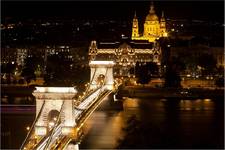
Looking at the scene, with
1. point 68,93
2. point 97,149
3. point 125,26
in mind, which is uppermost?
point 125,26

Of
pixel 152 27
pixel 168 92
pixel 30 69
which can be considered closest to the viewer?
pixel 168 92

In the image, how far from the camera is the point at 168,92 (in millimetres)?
21438

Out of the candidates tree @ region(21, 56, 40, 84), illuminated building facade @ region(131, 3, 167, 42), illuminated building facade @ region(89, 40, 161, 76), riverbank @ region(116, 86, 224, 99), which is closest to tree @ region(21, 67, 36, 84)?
tree @ region(21, 56, 40, 84)

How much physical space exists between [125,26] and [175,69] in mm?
17268

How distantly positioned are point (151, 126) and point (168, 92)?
8414mm

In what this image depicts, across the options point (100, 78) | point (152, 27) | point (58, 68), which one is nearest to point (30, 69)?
point (58, 68)

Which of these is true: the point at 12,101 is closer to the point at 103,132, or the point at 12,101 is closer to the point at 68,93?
the point at 103,132

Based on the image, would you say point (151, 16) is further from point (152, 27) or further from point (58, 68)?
point (58, 68)

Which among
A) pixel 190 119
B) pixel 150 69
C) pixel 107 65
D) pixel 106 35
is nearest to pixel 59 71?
pixel 150 69

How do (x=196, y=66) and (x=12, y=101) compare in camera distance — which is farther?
(x=196, y=66)

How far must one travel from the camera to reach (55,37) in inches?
1577

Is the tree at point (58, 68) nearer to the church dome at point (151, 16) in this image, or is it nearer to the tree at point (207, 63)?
the tree at point (207, 63)

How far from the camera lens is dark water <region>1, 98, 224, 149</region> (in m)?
11.1

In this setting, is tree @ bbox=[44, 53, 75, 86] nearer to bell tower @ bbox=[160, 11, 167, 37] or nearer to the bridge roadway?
bell tower @ bbox=[160, 11, 167, 37]
